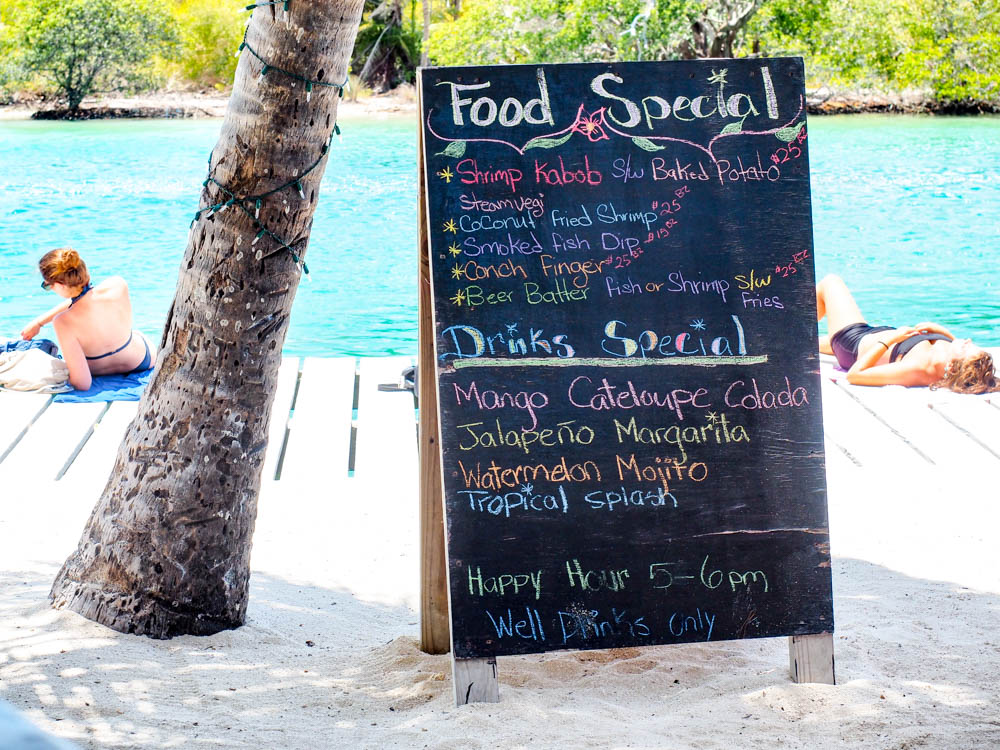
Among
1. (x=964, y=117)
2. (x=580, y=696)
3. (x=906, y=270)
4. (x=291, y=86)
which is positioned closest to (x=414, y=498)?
(x=580, y=696)

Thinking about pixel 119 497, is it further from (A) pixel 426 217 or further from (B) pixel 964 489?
(B) pixel 964 489

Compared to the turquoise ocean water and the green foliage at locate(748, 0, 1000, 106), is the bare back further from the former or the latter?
the green foliage at locate(748, 0, 1000, 106)

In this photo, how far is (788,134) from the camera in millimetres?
2672

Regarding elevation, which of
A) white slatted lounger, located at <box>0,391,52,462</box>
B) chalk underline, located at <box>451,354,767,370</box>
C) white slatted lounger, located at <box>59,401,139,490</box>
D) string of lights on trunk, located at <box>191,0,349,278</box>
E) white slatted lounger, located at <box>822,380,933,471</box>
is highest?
string of lights on trunk, located at <box>191,0,349,278</box>

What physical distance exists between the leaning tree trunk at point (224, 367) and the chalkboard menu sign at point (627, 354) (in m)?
0.41

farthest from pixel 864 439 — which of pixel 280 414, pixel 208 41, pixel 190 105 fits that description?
pixel 208 41

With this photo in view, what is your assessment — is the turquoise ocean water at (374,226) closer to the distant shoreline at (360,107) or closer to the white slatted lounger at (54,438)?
the white slatted lounger at (54,438)

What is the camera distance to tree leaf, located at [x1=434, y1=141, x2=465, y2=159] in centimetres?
259

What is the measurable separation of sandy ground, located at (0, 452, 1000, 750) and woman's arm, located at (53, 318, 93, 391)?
2.25 metres

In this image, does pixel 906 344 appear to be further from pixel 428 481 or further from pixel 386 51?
pixel 386 51

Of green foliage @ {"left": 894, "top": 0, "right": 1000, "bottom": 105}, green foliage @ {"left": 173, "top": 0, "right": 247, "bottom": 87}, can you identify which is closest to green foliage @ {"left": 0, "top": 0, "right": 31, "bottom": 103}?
green foliage @ {"left": 173, "top": 0, "right": 247, "bottom": 87}

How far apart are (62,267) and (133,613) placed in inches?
146

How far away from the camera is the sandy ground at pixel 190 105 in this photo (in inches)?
1400

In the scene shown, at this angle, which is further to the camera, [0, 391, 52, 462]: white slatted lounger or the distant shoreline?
the distant shoreline
